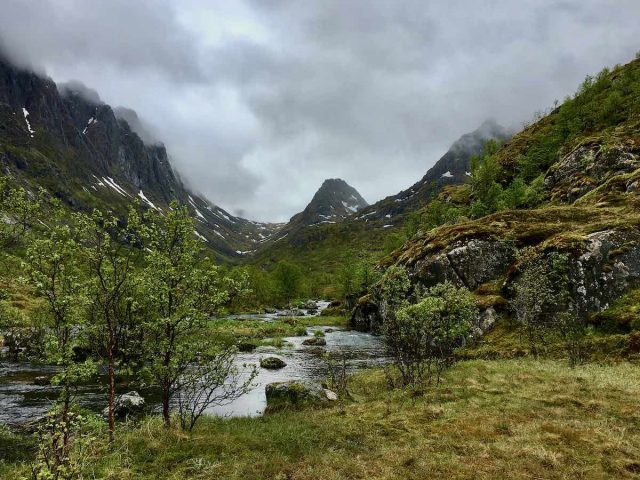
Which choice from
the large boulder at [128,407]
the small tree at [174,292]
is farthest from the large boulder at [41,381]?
the small tree at [174,292]

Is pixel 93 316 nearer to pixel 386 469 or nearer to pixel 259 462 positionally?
pixel 259 462

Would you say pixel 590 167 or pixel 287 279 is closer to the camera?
pixel 590 167

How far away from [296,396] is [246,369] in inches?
667

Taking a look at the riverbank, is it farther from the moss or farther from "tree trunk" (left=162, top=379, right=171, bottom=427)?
the moss

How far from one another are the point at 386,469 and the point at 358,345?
43852 mm

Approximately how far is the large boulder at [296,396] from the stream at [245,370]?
1287 millimetres

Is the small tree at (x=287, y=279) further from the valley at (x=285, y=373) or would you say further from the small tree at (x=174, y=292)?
the small tree at (x=174, y=292)

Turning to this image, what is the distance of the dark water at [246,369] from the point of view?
26389mm

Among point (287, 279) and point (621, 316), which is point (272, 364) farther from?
point (287, 279)

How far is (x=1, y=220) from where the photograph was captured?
1602 cm

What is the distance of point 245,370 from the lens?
40688mm

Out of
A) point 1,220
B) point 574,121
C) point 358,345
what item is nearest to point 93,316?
point 1,220

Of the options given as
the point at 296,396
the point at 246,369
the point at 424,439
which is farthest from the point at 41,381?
the point at 424,439

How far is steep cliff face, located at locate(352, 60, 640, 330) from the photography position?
36281 millimetres
